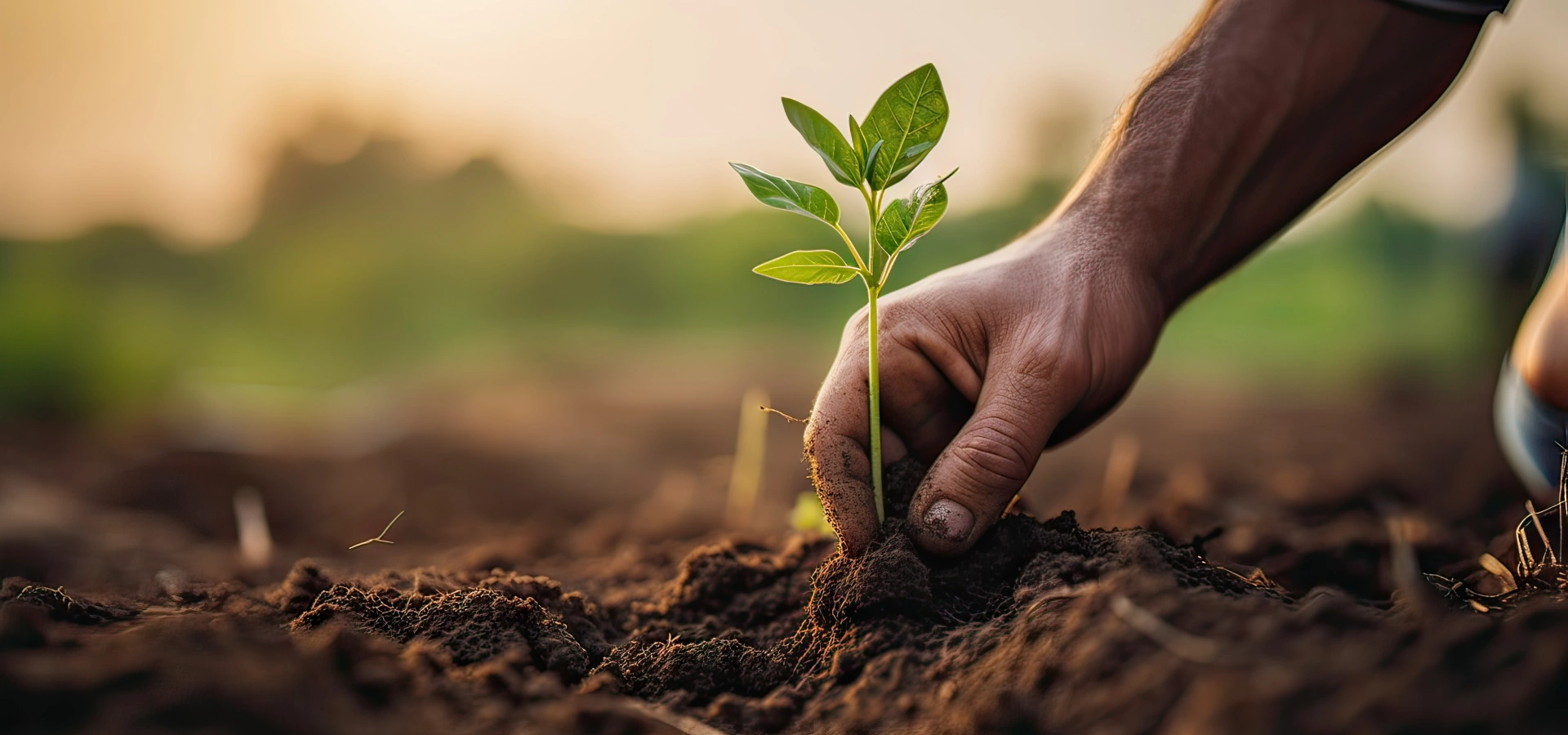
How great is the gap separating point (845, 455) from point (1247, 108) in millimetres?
1127

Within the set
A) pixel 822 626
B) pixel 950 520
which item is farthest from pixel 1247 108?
pixel 822 626

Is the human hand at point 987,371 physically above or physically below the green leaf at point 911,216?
below

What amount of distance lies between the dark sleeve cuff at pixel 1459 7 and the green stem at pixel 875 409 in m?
1.28

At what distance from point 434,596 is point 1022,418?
1188 millimetres

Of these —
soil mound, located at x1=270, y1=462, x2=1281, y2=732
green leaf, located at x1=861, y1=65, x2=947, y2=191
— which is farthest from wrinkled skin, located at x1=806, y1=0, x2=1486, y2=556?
green leaf, located at x1=861, y1=65, x2=947, y2=191

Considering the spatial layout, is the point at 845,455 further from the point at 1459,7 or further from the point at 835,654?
the point at 1459,7

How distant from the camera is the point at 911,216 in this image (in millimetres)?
1480

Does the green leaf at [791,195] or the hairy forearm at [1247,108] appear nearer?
the green leaf at [791,195]

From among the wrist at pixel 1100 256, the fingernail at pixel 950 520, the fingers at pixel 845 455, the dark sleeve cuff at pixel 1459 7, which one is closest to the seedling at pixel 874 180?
the fingers at pixel 845 455

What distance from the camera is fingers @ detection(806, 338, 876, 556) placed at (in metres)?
1.61

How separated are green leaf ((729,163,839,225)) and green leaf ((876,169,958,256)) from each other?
3.7 inches

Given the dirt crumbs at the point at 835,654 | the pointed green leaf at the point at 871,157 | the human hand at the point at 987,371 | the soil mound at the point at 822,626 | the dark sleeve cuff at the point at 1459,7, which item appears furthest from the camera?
the dark sleeve cuff at the point at 1459,7

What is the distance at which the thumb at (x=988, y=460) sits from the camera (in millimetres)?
1508

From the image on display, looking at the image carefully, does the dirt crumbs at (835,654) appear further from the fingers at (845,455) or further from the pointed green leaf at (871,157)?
the pointed green leaf at (871,157)
